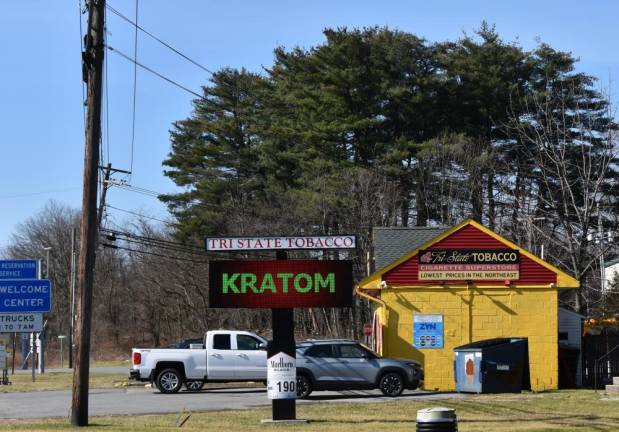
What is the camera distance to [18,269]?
3788cm

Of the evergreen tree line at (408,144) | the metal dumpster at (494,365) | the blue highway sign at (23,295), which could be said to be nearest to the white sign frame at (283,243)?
the metal dumpster at (494,365)

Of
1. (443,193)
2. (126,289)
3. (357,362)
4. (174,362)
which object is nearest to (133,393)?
(174,362)

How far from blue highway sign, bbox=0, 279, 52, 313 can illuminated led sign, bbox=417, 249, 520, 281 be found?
14382 mm

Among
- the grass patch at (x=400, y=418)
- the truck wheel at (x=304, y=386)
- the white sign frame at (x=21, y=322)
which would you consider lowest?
the grass patch at (x=400, y=418)

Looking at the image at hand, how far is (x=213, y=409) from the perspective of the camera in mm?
24500

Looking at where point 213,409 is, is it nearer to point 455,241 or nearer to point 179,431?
point 179,431

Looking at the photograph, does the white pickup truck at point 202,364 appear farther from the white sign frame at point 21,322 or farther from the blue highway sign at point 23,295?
the white sign frame at point 21,322

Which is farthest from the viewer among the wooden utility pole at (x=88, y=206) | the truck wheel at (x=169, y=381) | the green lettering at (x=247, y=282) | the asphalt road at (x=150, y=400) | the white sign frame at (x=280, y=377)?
the truck wheel at (x=169, y=381)

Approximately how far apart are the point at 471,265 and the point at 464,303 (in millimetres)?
1206

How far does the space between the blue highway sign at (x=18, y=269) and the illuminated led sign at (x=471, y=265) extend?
14.9m

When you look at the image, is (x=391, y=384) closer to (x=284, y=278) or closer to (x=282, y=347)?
(x=282, y=347)

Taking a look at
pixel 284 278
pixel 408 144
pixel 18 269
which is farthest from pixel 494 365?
pixel 408 144

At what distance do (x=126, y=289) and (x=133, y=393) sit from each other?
52.6m

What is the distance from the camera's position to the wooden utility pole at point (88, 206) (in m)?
20.0
